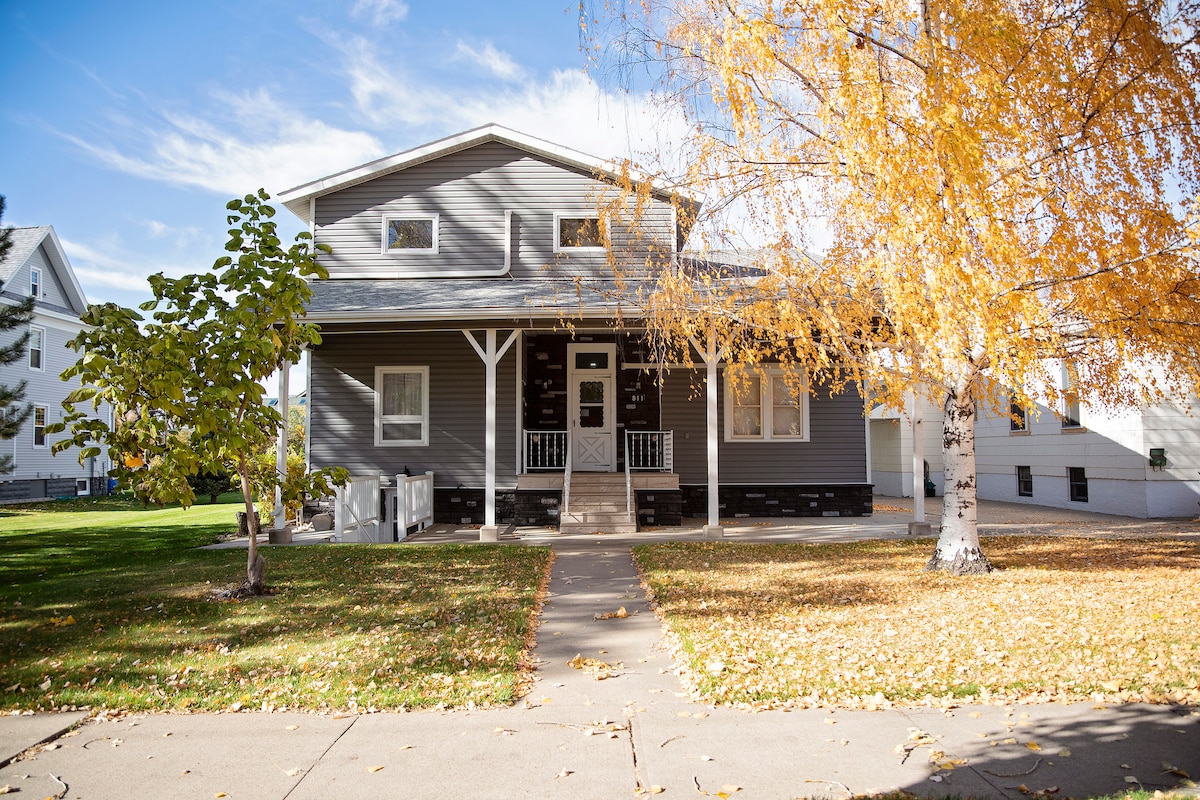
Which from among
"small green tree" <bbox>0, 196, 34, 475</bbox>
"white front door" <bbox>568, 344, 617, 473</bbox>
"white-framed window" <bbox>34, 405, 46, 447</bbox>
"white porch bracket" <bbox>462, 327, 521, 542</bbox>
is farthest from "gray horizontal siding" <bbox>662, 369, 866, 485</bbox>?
"white-framed window" <bbox>34, 405, 46, 447</bbox>

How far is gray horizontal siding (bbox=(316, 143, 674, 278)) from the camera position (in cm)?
1529

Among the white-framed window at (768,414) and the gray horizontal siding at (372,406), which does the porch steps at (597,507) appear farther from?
the white-framed window at (768,414)

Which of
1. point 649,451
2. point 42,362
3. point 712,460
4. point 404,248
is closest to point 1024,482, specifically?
point 649,451

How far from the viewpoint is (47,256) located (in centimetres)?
2586

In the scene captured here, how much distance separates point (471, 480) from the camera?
48.0 feet

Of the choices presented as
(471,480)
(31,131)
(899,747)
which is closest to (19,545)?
(471,480)

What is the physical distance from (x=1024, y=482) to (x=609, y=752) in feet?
58.9

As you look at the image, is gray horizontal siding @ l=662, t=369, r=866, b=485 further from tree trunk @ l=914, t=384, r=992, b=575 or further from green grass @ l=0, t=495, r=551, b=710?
tree trunk @ l=914, t=384, r=992, b=575

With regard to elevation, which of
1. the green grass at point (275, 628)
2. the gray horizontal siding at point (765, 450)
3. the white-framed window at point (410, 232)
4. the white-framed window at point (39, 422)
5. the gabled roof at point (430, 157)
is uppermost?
the gabled roof at point (430, 157)

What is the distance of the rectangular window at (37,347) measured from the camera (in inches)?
984

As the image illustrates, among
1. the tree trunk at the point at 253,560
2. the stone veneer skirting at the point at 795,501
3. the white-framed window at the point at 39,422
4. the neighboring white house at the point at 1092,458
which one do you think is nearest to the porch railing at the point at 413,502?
the tree trunk at the point at 253,560

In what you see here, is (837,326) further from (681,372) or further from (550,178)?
(550,178)

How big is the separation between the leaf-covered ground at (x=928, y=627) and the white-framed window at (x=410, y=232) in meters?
8.55

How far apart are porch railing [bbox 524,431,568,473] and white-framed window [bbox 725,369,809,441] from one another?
3330 millimetres
